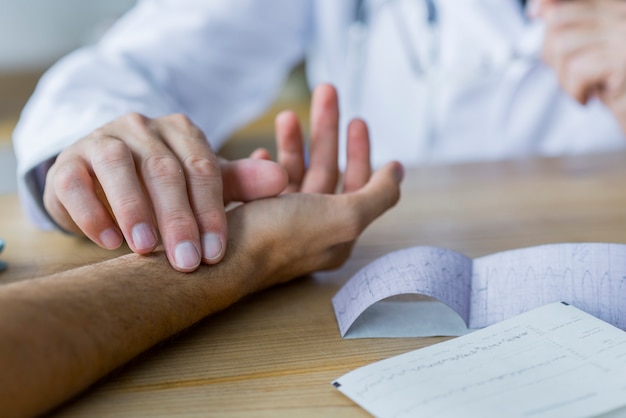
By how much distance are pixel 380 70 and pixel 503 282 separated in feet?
2.65

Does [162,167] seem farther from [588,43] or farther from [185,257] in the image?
[588,43]

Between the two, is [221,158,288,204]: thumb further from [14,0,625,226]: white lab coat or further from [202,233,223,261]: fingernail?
[14,0,625,226]: white lab coat

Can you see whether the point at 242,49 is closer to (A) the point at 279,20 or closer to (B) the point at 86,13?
(A) the point at 279,20

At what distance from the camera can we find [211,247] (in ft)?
1.54

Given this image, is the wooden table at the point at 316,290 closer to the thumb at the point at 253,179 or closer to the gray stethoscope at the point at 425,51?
the thumb at the point at 253,179

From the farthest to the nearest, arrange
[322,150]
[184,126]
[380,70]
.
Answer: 1. [380,70]
2. [322,150]
3. [184,126]

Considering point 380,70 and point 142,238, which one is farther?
point 380,70

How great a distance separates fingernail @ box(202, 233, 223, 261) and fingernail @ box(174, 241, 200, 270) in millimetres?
14

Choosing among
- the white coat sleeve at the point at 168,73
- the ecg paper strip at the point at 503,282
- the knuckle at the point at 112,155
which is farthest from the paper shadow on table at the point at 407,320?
the white coat sleeve at the point at 168,73

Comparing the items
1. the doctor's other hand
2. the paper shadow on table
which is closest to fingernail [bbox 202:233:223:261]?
the doctor's other hand

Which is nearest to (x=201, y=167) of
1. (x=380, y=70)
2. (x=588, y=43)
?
(x=588, y=43)

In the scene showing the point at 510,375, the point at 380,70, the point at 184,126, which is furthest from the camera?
the point at 380,70

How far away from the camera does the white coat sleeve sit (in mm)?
703

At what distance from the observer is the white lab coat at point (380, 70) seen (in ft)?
3.25
